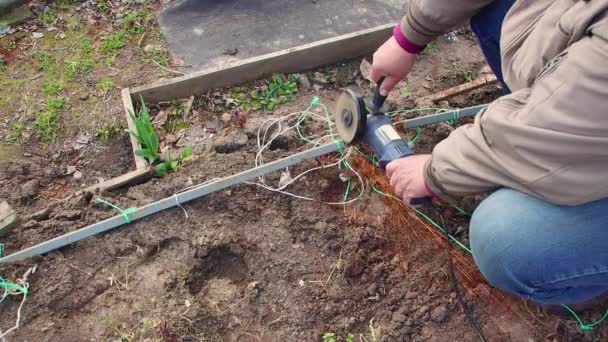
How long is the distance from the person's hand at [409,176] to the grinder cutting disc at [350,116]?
0.89ft

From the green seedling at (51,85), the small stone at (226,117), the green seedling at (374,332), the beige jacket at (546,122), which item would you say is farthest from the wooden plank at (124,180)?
the beige jacket at (546,122)

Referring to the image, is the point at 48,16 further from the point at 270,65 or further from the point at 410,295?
the point at 410,295

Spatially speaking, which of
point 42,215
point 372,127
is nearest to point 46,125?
point 42,215

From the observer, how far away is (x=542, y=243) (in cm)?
140

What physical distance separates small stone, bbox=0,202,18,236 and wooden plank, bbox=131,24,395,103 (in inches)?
34.6

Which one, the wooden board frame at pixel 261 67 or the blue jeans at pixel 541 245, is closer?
the blue jeans at pixel 541 245

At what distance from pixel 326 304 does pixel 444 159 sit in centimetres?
82

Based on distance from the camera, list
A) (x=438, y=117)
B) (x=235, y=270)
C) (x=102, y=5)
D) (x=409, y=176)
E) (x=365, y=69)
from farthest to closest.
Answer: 1. (x=102, y=5)
2. (x=365, y=69)
3. (x=438, y=117)
4. (x=235, y=270)
5. (x=409, y=176)

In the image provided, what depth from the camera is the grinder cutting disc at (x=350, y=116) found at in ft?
6.69

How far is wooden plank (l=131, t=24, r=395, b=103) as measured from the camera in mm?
2699

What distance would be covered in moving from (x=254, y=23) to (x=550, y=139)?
239cm

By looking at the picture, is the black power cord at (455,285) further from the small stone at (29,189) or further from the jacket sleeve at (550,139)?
the small stone at (29,189)

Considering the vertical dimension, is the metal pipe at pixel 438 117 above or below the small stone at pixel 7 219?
above

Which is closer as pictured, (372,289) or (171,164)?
(372,289)
